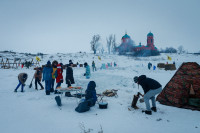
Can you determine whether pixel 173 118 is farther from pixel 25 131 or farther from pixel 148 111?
pixel 25 131

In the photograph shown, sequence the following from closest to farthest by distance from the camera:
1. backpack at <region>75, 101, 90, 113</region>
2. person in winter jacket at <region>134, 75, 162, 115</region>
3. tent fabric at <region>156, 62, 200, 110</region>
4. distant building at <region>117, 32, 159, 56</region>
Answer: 1. person in winter jacket at <region>134, 75, 162, 115</region>
2. backpack at <region>75, 101, 90, 113</region>
3. tent fabric at <region>156, 62, 200, 110</region>
4. distant building at <region>117, 32, 159, 56</region>

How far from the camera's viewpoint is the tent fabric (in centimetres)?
557

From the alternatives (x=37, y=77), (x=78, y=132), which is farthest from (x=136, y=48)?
(x=78, y=132)

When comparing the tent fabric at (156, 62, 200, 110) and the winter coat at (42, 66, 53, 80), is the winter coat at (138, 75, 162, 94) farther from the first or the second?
the winter coat at (42, 66, 53, 80)

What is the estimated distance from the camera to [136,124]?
4359 millimetres

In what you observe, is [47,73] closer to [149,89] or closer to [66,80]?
[66,80]

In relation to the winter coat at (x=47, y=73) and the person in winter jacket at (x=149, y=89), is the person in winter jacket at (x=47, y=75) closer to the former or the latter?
the winter coat at (x=47, y=73)

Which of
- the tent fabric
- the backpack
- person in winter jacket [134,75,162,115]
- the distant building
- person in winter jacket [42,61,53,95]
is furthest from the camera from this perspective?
the distant building

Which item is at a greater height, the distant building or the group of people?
the distant building

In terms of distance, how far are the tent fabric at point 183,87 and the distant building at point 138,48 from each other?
171 feet

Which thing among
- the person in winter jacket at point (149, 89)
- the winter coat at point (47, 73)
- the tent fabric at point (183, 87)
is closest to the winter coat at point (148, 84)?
the person in winter jacket at point (149, 89)

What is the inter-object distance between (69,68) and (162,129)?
19.3 feet

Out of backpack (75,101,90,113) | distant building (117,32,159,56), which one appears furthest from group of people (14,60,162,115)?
distant building (117,32,159,56)

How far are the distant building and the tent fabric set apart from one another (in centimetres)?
5221
